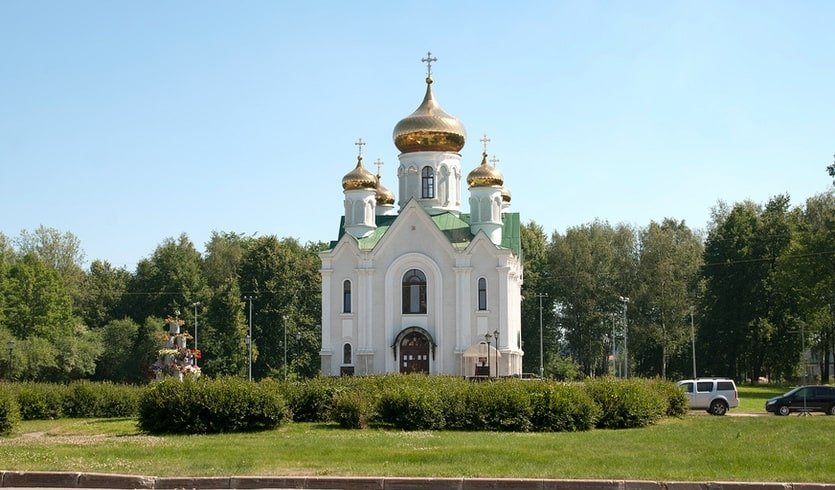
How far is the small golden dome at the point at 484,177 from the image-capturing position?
5078 centimetres

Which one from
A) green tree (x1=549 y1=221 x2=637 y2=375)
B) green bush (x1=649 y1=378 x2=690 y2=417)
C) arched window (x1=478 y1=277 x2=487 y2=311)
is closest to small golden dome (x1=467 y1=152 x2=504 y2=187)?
arched window (x1=478 y1=277 x2=487 y2=311)

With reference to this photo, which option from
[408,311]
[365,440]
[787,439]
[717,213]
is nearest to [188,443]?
[365,440]

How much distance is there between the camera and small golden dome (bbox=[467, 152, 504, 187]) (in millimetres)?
50781

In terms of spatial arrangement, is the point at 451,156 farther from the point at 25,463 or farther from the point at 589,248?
the point at 25,463

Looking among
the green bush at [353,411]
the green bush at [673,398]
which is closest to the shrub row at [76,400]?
the green bush at [353,411]

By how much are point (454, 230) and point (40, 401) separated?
84.1 ft

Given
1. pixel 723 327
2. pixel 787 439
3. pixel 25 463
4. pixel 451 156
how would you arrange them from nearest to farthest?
pixel 25 463 → pixel 787 439 → pixel 451 156 → pixel 723 327

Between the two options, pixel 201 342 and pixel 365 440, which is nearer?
pixel 365 440

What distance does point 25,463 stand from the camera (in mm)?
16078

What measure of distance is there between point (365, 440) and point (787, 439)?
8.16 metres

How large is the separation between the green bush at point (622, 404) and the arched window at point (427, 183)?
94.3 ft

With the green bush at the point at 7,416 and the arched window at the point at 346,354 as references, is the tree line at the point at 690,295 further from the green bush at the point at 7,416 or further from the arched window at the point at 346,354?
the green bush at the point at 7,416

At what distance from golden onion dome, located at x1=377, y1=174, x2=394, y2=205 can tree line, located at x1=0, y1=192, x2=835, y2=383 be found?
1473 centimetres

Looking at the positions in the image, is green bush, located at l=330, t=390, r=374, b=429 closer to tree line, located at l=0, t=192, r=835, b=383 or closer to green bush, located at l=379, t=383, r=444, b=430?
green bush, located at l=379, t=383, r=444, b=430
